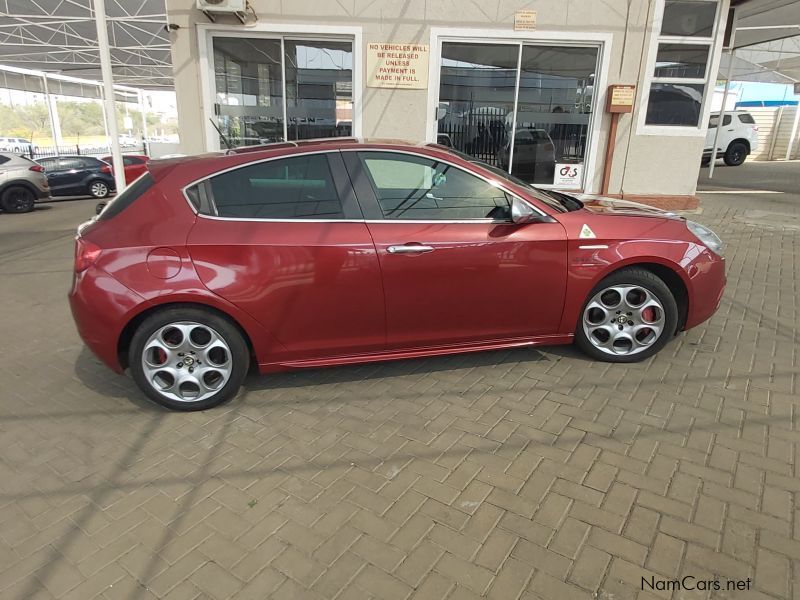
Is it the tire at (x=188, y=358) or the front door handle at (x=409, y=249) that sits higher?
the front door handle at (x=409, y=249)

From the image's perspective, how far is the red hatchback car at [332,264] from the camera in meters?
3.17

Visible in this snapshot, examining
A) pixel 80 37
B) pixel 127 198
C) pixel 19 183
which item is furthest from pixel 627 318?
pixel 80 37

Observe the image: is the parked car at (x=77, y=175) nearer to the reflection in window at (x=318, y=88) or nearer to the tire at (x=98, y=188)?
the tire at (x=98, y=188)

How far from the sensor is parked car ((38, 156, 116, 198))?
53.3 ft

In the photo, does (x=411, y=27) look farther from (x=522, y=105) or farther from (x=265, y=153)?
(x=265, y=153)

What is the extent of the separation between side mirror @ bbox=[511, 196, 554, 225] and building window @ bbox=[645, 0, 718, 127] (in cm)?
679

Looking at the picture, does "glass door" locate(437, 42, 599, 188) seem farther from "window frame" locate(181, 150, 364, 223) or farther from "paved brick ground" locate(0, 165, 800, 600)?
"window frame" locate(181, 150, 364, 223)

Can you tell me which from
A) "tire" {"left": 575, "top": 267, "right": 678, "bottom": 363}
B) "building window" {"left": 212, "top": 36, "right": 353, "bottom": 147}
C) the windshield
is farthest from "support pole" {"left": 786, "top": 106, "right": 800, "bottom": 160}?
"tire" {"left": 575, "top": 267, "right": 678, "bottom": 363}

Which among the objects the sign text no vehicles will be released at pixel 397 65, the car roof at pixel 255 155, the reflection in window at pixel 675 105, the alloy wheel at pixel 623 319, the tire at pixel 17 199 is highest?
the sign text no vehicles will be released at pixel 397 65

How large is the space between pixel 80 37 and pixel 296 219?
23005mm

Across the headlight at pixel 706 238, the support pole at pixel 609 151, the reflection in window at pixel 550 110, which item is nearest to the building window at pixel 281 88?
the reflection in window at pixel 550 110

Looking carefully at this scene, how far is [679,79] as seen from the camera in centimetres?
882

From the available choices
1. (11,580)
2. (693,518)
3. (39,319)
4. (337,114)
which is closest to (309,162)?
(11,580)

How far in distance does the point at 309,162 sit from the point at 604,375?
8.28 feet
